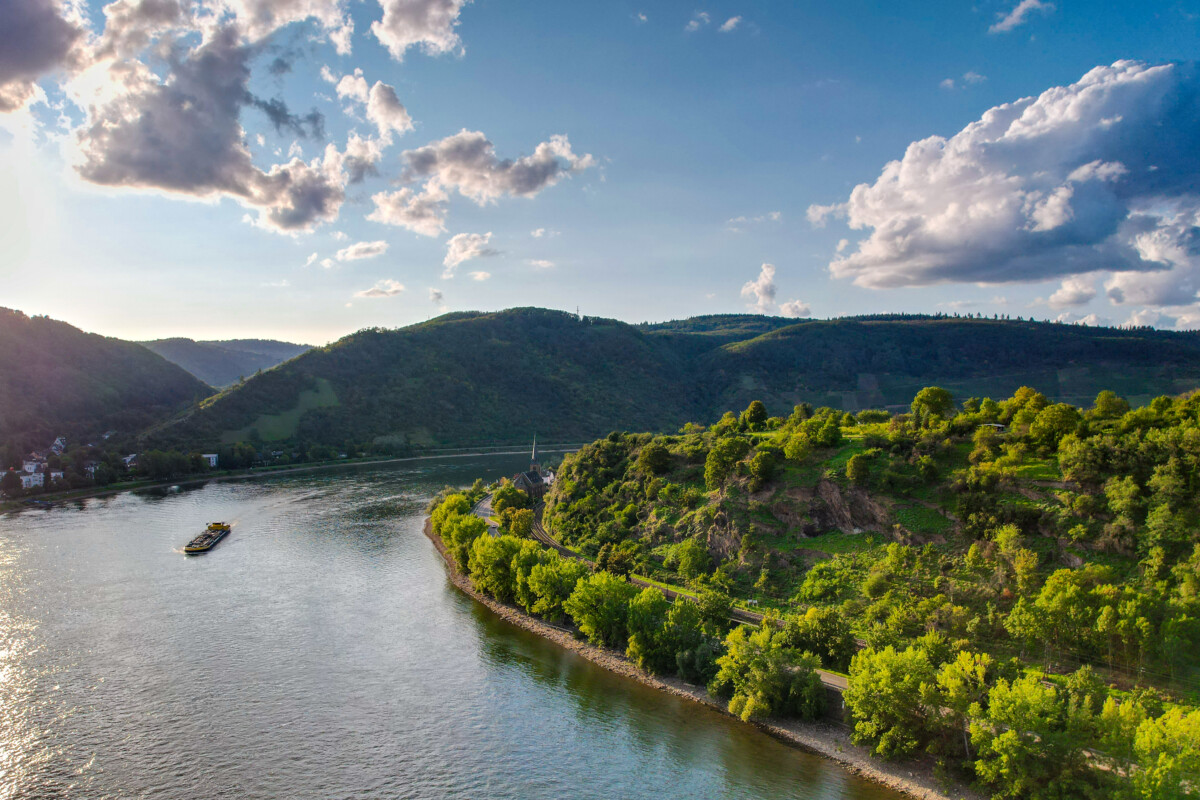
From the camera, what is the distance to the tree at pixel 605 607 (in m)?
42.1

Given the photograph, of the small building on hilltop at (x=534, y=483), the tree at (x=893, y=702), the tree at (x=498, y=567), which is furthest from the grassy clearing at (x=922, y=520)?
the small building on hilltop at (x=534, y=483)

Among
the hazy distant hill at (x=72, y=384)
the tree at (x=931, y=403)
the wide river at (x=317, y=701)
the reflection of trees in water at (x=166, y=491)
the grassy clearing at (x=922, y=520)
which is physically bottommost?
the wide river at (x=317, y=701)

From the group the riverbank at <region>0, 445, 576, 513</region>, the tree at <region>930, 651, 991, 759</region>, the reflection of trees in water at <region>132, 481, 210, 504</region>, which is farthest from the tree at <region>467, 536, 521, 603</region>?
the riverbank at <region>0, 445, 576, 513</region>

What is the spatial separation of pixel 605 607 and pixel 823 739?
51.4 feet

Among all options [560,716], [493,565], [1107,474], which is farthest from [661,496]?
[1107,474]

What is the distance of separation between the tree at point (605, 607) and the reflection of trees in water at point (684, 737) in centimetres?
235

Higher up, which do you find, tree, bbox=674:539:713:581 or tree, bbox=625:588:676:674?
tree, bbox=674:539:713:581

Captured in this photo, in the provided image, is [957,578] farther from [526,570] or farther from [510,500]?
[510,500]

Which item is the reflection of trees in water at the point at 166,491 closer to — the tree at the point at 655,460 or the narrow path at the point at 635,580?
the narrow path at the point at 635,580

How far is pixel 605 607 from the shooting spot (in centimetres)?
4206

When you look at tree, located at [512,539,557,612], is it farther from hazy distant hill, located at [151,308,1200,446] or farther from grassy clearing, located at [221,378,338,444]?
grassy clearing, located at [221,378,338,444]

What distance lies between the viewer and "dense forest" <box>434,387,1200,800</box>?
88.4 feet

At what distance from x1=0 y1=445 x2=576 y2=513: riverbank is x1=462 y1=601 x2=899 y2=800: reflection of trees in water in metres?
92.3

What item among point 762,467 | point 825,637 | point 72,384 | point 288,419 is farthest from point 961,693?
point 72,384
